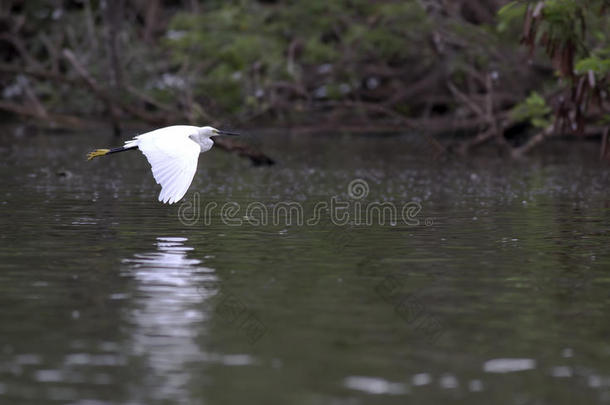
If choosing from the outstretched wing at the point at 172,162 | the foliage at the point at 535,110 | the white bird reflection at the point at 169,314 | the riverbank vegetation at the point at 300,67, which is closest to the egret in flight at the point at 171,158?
the outstretched wing at the point at 172,162

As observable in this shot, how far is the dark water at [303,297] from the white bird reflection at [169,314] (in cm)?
2

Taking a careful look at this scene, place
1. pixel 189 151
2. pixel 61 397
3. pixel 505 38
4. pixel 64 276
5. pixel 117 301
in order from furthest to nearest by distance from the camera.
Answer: pixel 505 38, pixel 189 151, pixel 64 276, pixel 117 301, pixel 61 397

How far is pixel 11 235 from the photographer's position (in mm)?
13523

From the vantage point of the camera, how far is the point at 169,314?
8.85 meters

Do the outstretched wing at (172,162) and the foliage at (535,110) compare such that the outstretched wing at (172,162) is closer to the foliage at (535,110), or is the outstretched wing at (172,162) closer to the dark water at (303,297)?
the dark water at (303,297)

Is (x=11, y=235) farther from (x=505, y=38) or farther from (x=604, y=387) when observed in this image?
(x=505, y=38)

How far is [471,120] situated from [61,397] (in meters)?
29.3

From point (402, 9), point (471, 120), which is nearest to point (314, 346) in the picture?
point (471, 120)

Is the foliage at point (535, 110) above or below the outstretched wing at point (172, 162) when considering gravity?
above

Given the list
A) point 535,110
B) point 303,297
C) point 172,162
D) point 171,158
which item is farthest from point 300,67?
point 303,297

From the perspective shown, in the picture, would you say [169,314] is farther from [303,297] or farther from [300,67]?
[300,67]

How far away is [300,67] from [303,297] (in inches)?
1252

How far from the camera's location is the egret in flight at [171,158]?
40.3 feet

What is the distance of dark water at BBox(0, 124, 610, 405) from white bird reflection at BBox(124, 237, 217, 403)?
0.08 feet
